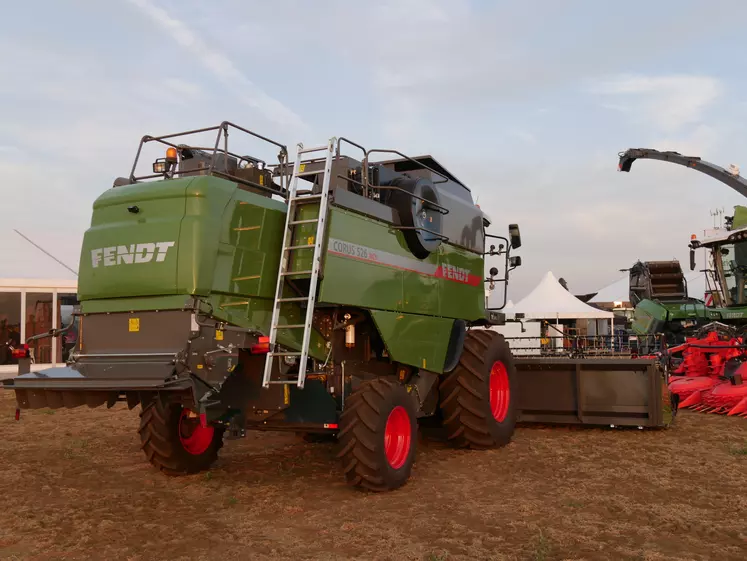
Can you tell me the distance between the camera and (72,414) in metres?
13.1

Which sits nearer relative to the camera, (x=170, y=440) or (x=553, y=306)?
(x=170, y=440)

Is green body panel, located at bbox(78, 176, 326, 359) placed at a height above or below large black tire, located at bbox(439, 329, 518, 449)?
above

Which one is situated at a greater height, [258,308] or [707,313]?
[707,313]

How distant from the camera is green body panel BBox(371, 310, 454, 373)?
22.5 feet

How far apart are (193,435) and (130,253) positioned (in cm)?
231

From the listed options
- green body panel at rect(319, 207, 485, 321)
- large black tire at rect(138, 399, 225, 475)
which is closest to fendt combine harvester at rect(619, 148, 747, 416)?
green body panel at rect(319, 207, 485, 321)

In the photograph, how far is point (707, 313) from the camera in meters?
17.5

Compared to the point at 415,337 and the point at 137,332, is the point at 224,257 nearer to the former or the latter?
the point at 137,332

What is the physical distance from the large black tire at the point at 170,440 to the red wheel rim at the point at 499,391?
11.8 feet

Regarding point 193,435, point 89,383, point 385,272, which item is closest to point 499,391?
point 385,272

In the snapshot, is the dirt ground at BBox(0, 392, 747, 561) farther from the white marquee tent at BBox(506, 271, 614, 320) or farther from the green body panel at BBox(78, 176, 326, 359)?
the white marquee tent at BBox(506, 271, 614, 320)

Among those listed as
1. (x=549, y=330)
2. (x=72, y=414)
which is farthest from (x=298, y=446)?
(x=549, y=330)

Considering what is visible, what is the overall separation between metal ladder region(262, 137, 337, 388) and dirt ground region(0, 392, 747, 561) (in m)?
1.23

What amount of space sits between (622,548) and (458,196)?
4.98 metres
